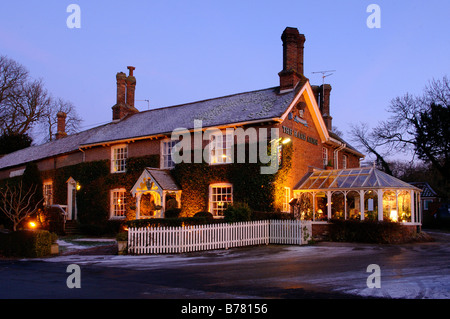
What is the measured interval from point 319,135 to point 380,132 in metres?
14.8

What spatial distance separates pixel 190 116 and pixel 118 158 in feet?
18.3

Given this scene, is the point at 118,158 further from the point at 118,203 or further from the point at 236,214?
the point at 236,214

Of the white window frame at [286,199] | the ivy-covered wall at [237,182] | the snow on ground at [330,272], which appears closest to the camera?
the snow on ground at [330,272]

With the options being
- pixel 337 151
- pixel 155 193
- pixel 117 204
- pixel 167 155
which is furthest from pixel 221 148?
pixel 337 151

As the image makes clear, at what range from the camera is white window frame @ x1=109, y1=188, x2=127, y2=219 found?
85.0 ft

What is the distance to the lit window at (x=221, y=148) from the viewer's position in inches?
860

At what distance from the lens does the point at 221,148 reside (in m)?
22.2

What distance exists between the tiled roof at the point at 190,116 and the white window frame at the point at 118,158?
0.66 metres

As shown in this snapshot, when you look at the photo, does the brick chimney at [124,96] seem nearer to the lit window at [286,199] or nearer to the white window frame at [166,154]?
the white window frame at [166,154]

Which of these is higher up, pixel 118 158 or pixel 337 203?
pixel 118 158

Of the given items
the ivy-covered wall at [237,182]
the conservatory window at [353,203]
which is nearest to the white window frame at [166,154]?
the ivy-covered wall at [237,182]

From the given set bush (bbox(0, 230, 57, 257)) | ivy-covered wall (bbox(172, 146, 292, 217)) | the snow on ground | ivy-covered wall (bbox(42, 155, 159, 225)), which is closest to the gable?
ivy-covered wall (bbox(172, 146, 292, 217))
